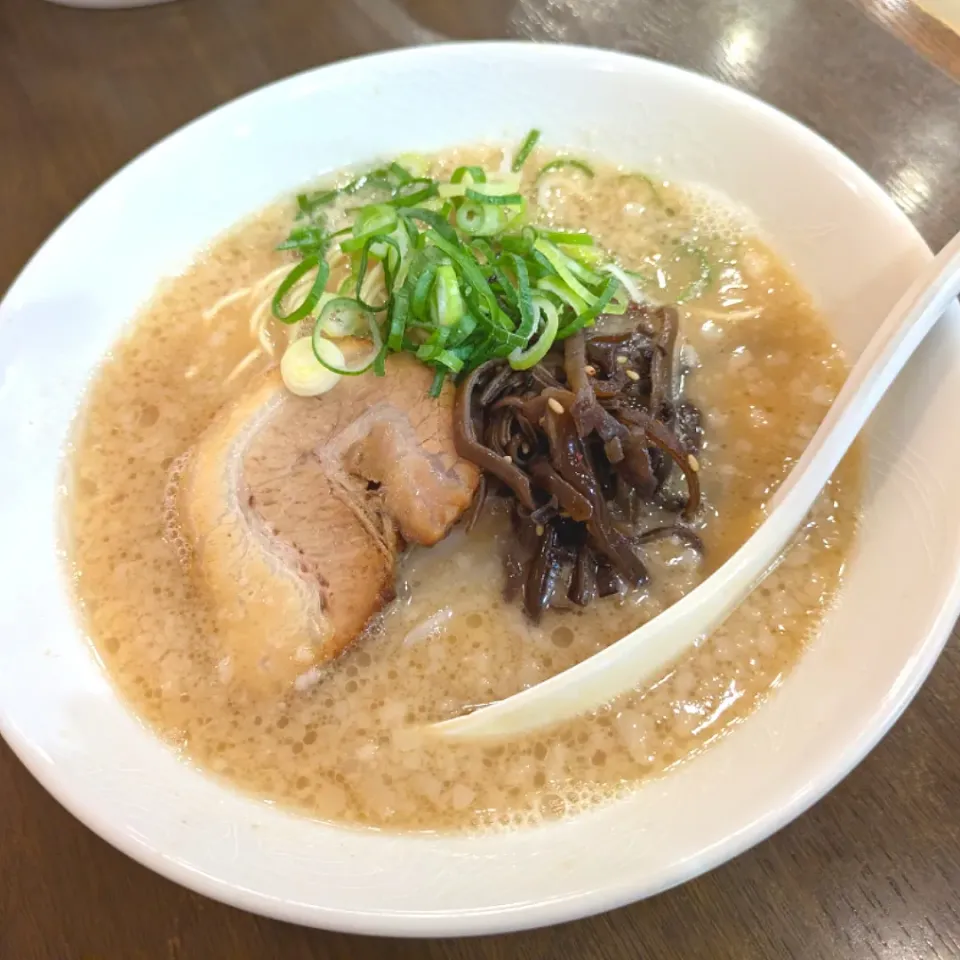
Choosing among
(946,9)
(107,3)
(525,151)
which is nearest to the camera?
(525,151)

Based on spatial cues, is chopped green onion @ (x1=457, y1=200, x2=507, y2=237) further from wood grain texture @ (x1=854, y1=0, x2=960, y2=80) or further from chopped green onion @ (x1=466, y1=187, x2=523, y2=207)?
wood grain texture @ (x1=854, y1=0, x2=960, y2=80)

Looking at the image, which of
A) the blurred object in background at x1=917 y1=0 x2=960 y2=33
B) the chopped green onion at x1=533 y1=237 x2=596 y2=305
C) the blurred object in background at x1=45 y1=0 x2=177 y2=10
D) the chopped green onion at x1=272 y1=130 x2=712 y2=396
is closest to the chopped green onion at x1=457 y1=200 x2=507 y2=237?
the chopped green onion at x1=272 y1=130 x2=712 y2=396

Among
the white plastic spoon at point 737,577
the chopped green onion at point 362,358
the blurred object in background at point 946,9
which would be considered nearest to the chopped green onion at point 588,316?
the chopped green onion at point 362,358

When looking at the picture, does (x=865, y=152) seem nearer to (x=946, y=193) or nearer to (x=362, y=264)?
(x=946, y=193)

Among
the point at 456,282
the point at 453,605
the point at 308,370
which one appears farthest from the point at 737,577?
the point at 308,370

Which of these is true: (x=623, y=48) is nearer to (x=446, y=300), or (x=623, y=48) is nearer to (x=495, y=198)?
(x=495, y=198)

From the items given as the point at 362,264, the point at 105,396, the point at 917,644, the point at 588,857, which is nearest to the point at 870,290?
the point at 917,644
